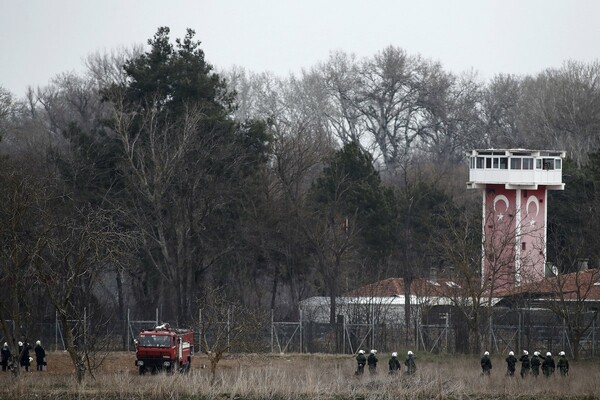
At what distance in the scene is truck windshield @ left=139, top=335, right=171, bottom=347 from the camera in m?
42.5

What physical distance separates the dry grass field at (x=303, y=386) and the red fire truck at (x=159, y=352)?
0.68 meters

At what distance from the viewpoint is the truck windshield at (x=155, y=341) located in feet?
139

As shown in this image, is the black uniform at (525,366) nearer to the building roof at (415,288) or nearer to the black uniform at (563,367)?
the black uniform at (563,367)

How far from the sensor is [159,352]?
→ 42.3 m

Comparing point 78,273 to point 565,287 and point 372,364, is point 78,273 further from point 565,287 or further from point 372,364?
point 565,287

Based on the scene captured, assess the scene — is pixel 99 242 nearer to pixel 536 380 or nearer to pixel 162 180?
pixel 536 380

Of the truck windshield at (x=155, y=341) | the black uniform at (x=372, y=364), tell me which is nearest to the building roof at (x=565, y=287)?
the black uniform at (x=372, y=364)

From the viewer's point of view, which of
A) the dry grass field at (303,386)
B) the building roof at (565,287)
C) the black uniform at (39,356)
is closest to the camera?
the dry grass field at (303,386)

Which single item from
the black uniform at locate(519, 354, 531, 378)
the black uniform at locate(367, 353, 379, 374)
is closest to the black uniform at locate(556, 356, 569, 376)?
the black uniform at locate(519, 354, 531, 378)

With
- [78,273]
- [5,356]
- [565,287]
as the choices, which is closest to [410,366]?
[78,273]

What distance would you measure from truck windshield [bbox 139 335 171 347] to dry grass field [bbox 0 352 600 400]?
116 cm

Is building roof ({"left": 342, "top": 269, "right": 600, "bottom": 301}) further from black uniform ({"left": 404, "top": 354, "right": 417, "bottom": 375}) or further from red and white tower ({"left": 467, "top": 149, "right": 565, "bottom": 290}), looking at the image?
black uniform ({"left": 404, "top": 354, "right": 417, "bottom": 375})

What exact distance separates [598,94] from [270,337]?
49.4 metres

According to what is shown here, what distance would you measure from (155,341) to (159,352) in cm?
42
